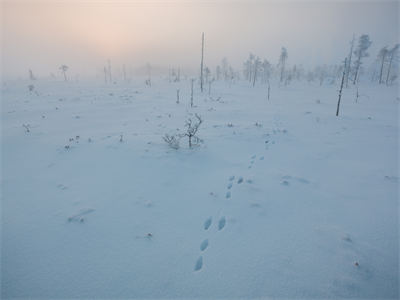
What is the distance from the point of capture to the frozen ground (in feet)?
9.08

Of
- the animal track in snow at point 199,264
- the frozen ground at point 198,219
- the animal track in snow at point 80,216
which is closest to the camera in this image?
the frozen ground at point 198,219

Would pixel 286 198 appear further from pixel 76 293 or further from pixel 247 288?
pixel 76 293

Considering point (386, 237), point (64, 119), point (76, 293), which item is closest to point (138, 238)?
point (76, 293)

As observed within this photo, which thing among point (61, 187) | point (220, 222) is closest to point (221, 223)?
point (220, 222)

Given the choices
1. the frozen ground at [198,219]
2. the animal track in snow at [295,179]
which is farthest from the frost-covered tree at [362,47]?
the animal track in snow at [295,179]

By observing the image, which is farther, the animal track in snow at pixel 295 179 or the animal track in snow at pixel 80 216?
the animal track in snow at pixel 295 179

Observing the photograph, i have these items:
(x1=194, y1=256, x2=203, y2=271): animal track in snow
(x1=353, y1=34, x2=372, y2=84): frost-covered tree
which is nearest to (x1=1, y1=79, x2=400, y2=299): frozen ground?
(x1=194, y1=256, x2=203, y2=271): animal track in snow

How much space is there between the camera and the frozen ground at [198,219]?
9.08ft

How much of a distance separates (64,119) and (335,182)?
13748mm

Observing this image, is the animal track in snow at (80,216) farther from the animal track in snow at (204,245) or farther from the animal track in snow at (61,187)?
the animal track in snow at (204,245)

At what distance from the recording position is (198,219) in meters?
3.96

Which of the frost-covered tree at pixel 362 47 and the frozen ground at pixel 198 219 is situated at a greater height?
the frost-covered tree at pixel 362 47

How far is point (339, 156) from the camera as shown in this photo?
23.4ft

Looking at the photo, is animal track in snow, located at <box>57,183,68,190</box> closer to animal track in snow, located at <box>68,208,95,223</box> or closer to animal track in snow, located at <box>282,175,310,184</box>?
animal track in snow, located at <box>68,208,95,223</box>
